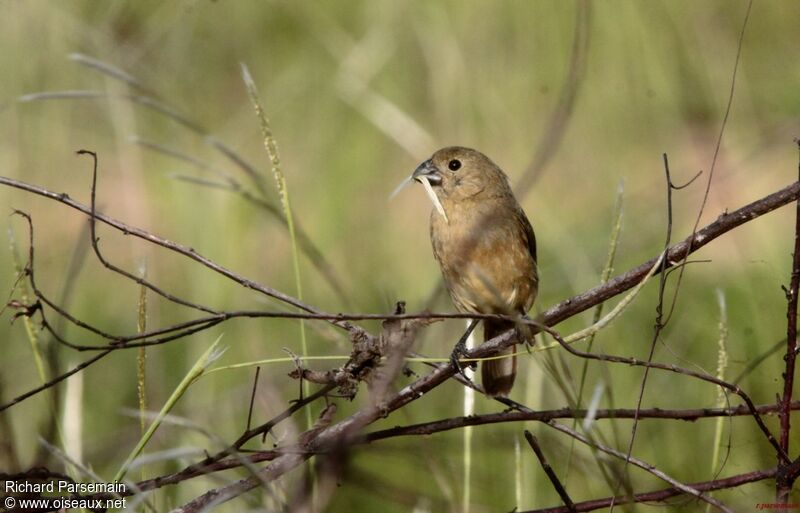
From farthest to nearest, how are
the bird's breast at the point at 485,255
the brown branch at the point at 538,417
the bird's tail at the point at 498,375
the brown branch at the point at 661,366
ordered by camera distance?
the bird's tail at the point at 498,375
the bird's breast at the point at 485,255
the brown branch at the point at 538,417
the brown branch at the point at 661,366

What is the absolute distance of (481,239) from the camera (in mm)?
3199

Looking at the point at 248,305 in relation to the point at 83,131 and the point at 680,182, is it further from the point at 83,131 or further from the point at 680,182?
the point at 680,182

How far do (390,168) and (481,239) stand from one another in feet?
7.25

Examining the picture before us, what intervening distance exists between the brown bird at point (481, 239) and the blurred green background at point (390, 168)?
0.44 feet

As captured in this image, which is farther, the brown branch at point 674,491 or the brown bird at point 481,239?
the brown bird at point 481,239

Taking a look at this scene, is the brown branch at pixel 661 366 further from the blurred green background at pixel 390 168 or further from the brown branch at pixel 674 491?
the blurred green background at pixel 390 168

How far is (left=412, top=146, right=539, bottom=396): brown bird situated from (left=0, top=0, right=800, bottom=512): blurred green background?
0.13 m

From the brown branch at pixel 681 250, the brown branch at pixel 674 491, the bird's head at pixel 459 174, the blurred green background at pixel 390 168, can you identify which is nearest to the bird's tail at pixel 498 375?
the blurred green background at pixel 390 168

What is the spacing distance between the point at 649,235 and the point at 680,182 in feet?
3.62

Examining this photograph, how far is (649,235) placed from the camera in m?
3.91

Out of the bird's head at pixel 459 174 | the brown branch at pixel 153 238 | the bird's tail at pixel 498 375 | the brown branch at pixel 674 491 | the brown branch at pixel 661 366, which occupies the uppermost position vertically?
the bird's head at pixel 459 174

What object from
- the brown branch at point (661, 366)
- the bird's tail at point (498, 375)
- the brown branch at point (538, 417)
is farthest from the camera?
Result: the bird's tail at point (498, 375)

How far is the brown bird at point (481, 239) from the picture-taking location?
3.16 meters

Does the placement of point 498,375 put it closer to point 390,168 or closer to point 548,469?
point 548,469
